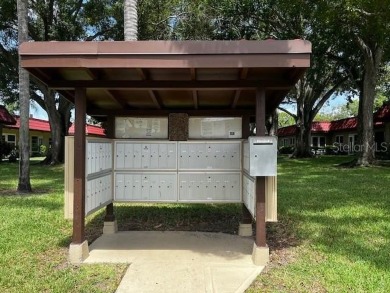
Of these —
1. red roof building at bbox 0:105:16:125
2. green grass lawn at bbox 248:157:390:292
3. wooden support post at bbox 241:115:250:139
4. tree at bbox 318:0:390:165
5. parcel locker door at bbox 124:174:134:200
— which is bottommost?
green grass lawn at bbox 248:157:390:292

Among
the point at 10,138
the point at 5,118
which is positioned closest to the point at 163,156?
the point at 5,118

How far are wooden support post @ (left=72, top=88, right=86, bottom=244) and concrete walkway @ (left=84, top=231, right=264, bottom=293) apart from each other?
0.46 metres

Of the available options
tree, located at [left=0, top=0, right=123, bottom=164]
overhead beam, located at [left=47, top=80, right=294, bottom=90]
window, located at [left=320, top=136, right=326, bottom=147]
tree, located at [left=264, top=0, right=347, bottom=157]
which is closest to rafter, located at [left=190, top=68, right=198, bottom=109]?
overhead beam, located at [left=47, top=80, right=294, bottom=90]

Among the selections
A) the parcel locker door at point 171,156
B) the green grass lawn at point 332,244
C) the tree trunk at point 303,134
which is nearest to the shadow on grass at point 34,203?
the parcel locker door at point 171,156

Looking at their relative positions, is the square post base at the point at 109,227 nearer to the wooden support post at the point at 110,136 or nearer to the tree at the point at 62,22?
the wooden support post at the point at 110,136

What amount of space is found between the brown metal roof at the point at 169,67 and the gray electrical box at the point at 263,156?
0.64m

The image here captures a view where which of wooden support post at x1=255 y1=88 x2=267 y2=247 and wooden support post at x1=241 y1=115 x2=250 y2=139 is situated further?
wooden support post at x1=241 y1=115 x2=250 y2=139

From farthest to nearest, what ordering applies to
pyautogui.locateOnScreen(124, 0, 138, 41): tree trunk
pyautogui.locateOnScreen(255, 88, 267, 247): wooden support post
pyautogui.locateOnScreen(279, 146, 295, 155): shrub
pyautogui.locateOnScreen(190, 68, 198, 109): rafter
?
pyautogui.locateOnScreen(279, 146, 295, 155): shrub, pyautogui.locateOnScreen(124, 0, 138, 41): tree trunk, pyautogui.locateOnScreen(255, 88, 267, 247): wooden support post, pyautogui.locateOnScreen(190, 68, 198, 109): rafter

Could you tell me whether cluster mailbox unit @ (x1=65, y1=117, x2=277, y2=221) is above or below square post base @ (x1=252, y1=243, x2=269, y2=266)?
above

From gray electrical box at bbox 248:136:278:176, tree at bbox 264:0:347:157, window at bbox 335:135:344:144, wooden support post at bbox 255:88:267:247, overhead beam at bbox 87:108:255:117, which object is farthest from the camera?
window at bbox 335:135:344:144

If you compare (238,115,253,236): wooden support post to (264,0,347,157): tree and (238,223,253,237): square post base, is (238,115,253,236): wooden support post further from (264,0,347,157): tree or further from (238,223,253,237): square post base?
(264,0,347,157): tree

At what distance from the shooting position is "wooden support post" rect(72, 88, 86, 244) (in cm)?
430

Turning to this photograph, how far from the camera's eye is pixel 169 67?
12.3ft

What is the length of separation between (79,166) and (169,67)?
1.61m
